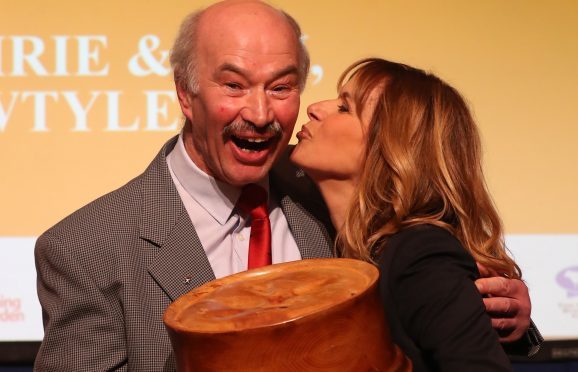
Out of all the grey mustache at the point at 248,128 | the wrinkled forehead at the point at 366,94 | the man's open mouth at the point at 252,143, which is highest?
the wrinkled forehead at the point at 366,94

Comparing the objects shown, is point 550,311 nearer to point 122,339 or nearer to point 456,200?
point 456,200

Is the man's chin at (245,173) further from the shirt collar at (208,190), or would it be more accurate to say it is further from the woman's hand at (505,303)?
the woman's hand at (505,303)

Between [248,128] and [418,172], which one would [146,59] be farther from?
[418,172]

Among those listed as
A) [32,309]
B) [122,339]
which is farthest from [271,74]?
[32,309]

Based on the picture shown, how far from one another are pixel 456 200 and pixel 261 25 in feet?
1.98

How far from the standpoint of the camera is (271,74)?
220cm

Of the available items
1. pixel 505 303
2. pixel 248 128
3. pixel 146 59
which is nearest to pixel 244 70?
pixel 248 128

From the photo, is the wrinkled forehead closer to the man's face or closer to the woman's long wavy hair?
the woman's long wavy hair

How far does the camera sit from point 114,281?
2.05m

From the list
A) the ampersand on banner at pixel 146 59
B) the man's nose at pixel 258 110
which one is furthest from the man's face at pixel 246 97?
the ampersand on banner at pixel 146 59

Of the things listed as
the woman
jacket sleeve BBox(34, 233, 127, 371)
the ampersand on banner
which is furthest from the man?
the ampersand on banner

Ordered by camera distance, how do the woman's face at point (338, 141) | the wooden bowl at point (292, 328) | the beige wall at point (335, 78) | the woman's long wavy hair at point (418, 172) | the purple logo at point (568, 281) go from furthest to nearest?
the purple logo at point (568, 281), the beige wall at point (335, 78), the woman's face at point (338, 141), the woman's long wavy hair at point (418, 172), the wooden bowl at point (292, 328)

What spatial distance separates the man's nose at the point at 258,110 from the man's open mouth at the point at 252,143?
5 cm

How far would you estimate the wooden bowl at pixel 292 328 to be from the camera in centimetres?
149
